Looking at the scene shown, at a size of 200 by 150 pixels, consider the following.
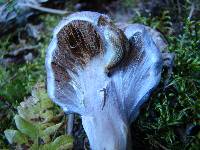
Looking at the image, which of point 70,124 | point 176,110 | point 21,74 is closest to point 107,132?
point 70,124

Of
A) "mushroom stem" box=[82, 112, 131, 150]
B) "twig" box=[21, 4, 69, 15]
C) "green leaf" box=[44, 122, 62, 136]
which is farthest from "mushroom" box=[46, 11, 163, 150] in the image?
"twig" box=[21, 4, 69, 15]

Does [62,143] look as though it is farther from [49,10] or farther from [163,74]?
[49,10]

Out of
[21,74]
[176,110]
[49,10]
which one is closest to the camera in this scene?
[176,110]

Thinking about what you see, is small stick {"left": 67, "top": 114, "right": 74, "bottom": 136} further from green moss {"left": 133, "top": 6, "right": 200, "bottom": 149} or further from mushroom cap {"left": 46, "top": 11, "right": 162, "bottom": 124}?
green moss {"left": 133, "top": 6, "right": 200, "bottom": 149}

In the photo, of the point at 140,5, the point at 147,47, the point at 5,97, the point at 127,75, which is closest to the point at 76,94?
the point at 127,75

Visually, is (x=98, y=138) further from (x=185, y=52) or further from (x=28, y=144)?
(x=185, y=52)
